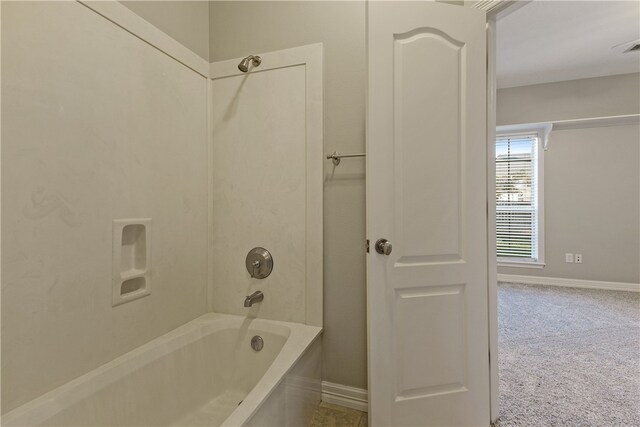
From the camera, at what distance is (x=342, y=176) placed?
157 cm

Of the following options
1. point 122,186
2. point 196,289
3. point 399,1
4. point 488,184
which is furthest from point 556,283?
point 122,186

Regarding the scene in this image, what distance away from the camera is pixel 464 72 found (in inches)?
51.8

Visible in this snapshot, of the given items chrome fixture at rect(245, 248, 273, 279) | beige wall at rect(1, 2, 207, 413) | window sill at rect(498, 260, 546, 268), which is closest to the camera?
beige wall at rect(1, 2, 207, 413)

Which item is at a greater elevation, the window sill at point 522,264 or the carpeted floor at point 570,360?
the window sill at point 522,264

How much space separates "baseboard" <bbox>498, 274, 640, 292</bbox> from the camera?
11.6 feet

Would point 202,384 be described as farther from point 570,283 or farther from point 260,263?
point 570,283

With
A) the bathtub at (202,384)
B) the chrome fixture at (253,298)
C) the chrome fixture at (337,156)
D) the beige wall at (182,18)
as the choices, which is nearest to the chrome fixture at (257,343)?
the bathtub at (202,384)

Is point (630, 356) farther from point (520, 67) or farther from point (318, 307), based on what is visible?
point (520, 67)

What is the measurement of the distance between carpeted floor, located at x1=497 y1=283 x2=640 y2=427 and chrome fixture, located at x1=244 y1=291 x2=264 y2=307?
55.7 inches

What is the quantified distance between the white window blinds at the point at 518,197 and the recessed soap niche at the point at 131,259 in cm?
438

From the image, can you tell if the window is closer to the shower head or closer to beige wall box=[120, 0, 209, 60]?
the shower head

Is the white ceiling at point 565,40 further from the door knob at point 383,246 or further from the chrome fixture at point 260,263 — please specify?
the chrome fixture at point 260,263

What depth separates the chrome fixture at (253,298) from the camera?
1562mm

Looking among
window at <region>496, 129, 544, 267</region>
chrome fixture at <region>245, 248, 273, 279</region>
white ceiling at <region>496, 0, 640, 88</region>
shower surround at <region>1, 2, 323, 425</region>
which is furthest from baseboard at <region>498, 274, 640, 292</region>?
chrome fixture at <region>245, 248, 273, 279</region>
